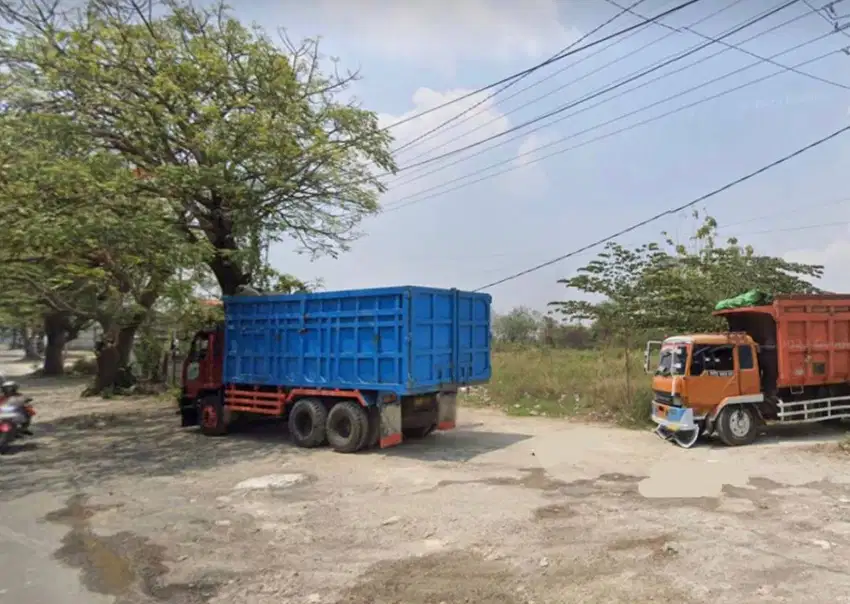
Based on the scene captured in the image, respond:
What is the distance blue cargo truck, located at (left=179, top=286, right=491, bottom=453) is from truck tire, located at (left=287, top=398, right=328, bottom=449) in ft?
0.06

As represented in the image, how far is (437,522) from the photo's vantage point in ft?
20.4

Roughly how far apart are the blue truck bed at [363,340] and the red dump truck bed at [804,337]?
4.88 meters

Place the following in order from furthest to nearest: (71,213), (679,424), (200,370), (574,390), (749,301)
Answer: (574,390)
(200,370)
(749,301)
(679,424)
(71,213)

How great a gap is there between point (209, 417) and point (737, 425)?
9.46 meters

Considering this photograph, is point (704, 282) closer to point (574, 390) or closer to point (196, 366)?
→ point (574, 390)

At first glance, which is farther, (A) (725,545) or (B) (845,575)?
(A) (725,545)

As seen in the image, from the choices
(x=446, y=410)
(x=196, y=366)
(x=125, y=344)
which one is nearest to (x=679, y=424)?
(x=446, y=410)

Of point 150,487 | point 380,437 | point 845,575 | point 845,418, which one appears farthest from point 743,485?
point 150,487

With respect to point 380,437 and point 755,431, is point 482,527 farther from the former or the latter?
point 755,431

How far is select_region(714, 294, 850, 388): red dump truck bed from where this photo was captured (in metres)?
10.7

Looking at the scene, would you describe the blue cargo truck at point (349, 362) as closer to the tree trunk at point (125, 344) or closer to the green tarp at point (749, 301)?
the green tarp at point (749, 301)

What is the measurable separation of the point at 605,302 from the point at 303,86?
33.7 ft

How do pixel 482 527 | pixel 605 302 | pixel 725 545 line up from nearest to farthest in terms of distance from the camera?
1. pixel 725 545
2. pixel 482 527
3. pixel 605 302

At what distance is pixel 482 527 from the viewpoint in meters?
6.01
